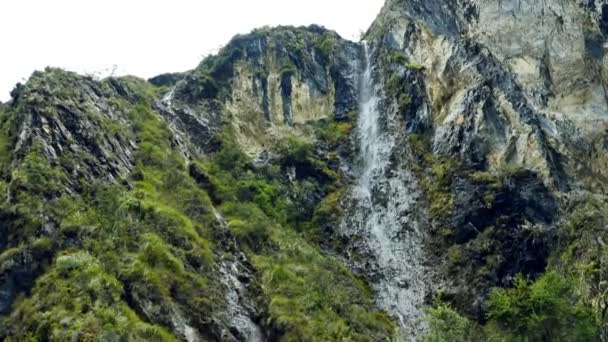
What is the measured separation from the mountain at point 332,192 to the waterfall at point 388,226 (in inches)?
8.4

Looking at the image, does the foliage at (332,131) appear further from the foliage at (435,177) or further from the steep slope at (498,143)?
the foliage at (435,177)

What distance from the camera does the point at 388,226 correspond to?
210 ft

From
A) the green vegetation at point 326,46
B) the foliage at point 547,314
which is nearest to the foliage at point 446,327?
the foliage at point 547,314

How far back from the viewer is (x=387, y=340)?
47094 mm

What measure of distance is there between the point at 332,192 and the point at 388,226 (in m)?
10.1

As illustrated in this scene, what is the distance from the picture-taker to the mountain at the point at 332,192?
1666 inches

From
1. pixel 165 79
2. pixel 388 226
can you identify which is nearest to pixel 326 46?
pixel 165 79

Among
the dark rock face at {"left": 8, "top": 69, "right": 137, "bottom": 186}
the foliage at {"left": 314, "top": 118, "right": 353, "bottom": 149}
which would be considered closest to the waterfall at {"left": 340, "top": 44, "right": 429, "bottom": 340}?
the foliage at {"left": 314, "top": 118, "right": 353, "bottom": 149}

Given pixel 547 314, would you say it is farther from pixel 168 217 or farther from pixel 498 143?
pixel 168 217

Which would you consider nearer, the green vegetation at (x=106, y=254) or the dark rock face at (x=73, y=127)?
the green vegetation at (x=106, y=254)

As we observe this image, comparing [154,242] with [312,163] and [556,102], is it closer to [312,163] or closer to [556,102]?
[312,163]

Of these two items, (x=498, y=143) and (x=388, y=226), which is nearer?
(x=388, y=226)

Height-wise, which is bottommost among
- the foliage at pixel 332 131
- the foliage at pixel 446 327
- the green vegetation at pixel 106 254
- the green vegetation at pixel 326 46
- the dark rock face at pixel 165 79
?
the foliage at pixel 446 327

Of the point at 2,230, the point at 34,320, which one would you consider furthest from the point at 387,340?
the point at 2,230
